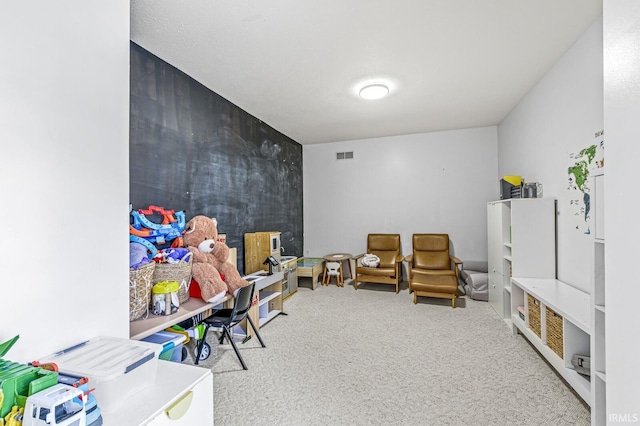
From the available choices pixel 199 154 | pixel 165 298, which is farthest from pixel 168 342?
pixel 199 154

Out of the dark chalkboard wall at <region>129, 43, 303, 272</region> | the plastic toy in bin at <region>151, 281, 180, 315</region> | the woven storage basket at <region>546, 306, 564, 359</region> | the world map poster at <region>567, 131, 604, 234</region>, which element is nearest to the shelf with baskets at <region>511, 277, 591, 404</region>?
the woven storage basket at <region>546, 306, 564, 359</region>

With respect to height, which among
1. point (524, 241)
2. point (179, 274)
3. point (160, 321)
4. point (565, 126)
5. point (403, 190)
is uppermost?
point (565, 126)

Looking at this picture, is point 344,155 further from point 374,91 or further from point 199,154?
point 199,154

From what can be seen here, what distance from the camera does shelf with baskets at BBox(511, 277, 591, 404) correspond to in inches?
71.0

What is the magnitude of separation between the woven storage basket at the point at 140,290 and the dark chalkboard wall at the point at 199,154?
0.69 metres

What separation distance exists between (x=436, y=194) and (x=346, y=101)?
2.52m

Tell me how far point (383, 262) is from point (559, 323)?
2771 mm

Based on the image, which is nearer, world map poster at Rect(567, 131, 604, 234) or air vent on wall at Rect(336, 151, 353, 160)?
world map poster at Rect(567, 131, 604, 234)

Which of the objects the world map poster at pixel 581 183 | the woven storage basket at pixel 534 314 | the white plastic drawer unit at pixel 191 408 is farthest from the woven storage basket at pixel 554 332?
the white plastic drawer unit at pixel 191 408

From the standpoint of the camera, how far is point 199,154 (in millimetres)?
2816

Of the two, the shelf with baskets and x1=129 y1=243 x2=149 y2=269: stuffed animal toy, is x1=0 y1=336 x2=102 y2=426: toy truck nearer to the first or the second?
x1=129 y1=243 x2=149 y2=269: stuffed animal toy

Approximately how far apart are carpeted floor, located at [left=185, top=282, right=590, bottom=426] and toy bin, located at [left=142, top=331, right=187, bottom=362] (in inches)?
15.4

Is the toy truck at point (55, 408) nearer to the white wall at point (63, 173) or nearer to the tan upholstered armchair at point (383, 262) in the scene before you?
the white wall at point (63, 173)

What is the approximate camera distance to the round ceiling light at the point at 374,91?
9.78 ft
